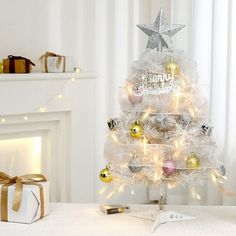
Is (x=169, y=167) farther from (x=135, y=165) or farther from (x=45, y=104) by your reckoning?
(x=45, y=104)

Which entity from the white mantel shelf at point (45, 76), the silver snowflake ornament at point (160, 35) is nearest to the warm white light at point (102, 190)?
the white mantel shelf at point (45, 76)

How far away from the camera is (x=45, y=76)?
2.87m

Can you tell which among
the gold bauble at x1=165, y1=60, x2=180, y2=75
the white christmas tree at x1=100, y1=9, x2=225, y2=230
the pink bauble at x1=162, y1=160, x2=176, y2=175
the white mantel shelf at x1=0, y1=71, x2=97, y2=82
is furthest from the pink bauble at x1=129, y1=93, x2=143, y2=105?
the white mantel shelf at x1=0, y1=71, x2=97, y2=82

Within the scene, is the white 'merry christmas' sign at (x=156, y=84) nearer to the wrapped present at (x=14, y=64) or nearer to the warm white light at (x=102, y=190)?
the wrapped present at (x=14, y=64)

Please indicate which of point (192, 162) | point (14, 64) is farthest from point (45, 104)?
point (192, 162)

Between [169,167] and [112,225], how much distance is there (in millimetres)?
312

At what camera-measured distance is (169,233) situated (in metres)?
2.03

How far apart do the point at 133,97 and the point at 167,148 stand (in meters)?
0.24

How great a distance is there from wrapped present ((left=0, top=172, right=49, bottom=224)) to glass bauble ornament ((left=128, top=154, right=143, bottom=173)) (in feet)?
1.21

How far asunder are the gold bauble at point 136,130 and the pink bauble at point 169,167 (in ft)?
0.47

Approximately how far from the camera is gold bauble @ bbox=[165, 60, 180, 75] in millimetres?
2105

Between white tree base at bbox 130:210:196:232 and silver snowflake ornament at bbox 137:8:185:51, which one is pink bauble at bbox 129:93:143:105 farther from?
white tree base at bbox 130:210:196:232

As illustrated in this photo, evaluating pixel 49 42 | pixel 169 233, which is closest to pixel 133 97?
pixel 169 233

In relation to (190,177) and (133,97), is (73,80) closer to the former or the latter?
(133,97)
